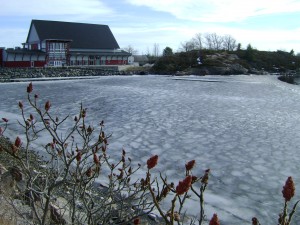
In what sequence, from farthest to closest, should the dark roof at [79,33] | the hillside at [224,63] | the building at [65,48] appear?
1. the dark roof at [79,33]
2. the building at [65,48]
3. the hillside at [224,63]

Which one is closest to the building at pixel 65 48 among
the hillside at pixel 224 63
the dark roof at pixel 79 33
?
Answer: the dark roof at pixel 79 33

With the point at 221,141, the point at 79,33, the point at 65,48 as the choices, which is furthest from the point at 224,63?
the point at 221,141

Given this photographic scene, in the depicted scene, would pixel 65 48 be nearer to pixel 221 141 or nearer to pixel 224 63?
pixel 224 63

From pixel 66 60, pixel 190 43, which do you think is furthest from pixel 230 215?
pixel 190 43

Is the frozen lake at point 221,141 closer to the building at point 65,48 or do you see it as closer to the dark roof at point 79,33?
the building at point 65,48

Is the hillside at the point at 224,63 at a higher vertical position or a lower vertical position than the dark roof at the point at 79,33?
lower

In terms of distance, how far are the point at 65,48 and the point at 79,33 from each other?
25.4ft

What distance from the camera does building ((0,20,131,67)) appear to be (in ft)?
163

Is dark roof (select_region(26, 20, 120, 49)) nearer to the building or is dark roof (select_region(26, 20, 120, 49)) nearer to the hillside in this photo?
the building

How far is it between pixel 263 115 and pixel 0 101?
11650 mm

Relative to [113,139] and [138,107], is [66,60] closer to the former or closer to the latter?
[138,107]

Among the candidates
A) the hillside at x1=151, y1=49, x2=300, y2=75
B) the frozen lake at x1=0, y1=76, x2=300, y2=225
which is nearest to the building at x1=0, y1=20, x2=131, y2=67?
the hillside at x1=151, y1=49, x2=300, y2=75

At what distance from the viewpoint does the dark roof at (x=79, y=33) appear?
Result: 185 ft

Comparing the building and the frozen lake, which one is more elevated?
the building
